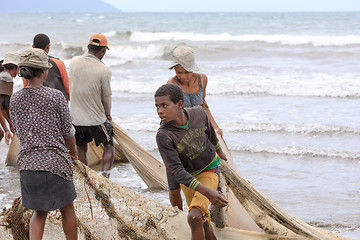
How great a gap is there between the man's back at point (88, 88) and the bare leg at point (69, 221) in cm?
192

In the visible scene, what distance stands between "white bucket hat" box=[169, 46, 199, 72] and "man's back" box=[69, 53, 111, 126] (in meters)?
1.36

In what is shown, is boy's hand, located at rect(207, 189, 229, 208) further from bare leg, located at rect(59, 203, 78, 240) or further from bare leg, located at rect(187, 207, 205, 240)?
bare leg, located at rect(59, 203, 78, 240)

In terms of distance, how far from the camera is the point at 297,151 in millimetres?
6934

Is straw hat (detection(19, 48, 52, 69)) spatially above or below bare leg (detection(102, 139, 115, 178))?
above

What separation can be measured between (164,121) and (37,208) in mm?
926

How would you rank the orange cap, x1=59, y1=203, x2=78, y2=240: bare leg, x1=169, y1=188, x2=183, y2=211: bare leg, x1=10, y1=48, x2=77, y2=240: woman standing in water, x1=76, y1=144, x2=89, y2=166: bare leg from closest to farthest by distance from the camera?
1. x1=10, y1=48, x2=77, y2=240: woman standing in water
2. x1=59, y1=203, x2=78, y2=240: bare leg
3. x1=169, y1=188, x2=183, y2=211: bare leg
4. the orange cap
5. x1=76, y1=144, x2=89, y2=166: bare leg

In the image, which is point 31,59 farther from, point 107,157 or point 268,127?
point 268,127

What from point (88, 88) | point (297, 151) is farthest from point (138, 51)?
point (88, 88)

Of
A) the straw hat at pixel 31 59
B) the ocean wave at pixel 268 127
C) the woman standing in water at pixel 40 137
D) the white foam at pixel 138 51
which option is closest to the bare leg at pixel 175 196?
the woman standing in water at pixel 40 137

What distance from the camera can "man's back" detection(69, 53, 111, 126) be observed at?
4.81m

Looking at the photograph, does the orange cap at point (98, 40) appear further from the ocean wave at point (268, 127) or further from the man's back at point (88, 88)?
the ocean wave at point (268, 127)

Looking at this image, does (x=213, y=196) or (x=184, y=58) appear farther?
(x=184, y=58)

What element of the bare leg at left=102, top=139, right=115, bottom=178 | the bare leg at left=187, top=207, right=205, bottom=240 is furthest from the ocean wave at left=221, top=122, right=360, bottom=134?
the bare leg at left=187, top=207, right=205, bottom=240

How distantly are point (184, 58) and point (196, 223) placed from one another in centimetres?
131
